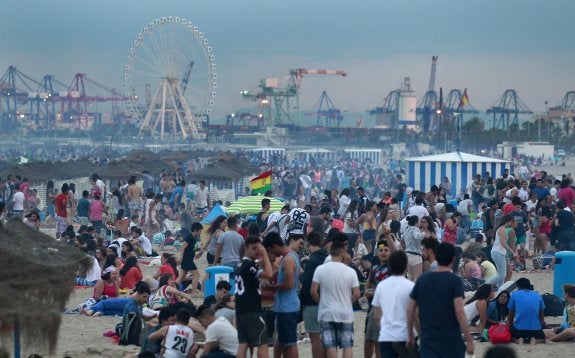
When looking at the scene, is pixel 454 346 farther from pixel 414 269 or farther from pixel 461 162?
pixel 461 162

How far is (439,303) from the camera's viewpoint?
6609 mm

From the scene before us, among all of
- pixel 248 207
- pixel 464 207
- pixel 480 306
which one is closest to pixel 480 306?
pixel 480 306

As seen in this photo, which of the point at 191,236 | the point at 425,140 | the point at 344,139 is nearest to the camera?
the point at 191,236

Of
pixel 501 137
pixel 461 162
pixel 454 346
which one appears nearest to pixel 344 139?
pixel 501 137

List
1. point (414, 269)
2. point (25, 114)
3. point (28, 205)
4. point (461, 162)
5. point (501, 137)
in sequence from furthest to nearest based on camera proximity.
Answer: point (25, 114) < point (501, 137) < point (461, 162) < point (28, 205) < point (414, 269)

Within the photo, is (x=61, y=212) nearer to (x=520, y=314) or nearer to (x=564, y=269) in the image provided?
(x=564, y=269)

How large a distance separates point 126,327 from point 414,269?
3.49 meters

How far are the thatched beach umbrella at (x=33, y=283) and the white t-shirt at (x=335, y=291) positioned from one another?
1685mm

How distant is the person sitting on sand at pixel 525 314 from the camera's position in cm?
999

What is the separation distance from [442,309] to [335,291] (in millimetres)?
1266

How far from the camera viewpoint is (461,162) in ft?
87.1

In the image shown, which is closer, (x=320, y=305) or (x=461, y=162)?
(x=320, y=305)

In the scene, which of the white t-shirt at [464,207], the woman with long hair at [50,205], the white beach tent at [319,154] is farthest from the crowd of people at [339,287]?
the white beach tent at [319,154]

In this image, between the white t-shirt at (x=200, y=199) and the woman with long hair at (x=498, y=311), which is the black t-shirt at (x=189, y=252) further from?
the white t-shirt at (x=200, y=199)
